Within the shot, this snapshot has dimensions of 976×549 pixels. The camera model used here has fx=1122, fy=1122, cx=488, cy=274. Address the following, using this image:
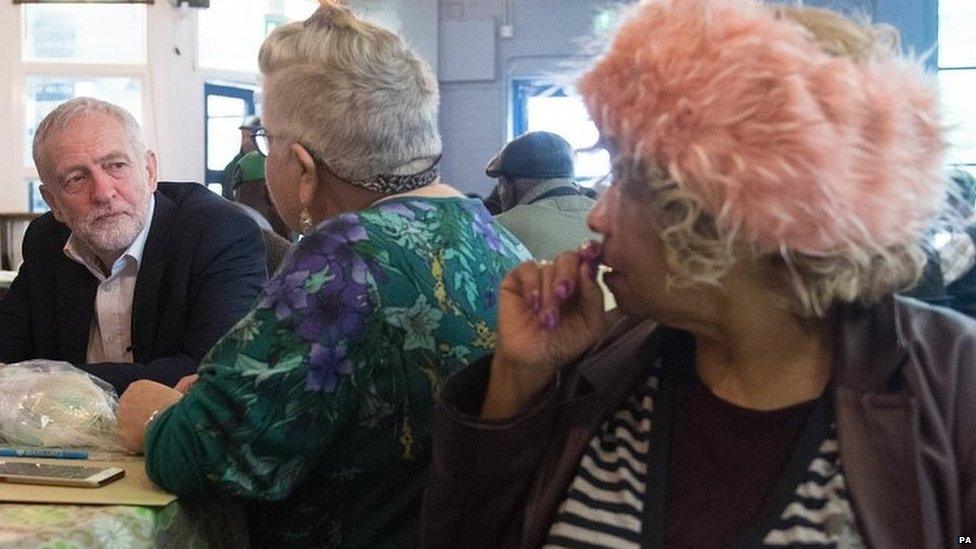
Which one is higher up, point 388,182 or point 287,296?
point 388,182

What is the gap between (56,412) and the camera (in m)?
1.68

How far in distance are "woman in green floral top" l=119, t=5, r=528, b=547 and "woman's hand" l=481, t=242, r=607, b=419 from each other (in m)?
0.24

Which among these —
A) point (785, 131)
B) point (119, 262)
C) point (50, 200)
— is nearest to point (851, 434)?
point (785, 131)

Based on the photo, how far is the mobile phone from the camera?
1.41 m

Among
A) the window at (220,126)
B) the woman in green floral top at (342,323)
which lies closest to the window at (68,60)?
the window at (220,126)

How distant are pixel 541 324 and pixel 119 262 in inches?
52.8

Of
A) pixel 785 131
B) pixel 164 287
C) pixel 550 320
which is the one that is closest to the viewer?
pixel 785 131

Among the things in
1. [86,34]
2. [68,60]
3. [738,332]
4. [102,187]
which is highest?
[86,34]

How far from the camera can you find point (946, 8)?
7711 mm

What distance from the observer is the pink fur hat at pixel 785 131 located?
1055 millimetres

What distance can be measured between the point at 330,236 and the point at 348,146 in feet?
0.70

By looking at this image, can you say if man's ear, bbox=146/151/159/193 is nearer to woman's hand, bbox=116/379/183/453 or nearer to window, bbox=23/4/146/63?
woman's hand, bbox=116/379/183/453

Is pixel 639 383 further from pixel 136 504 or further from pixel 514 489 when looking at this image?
pixel 136 504

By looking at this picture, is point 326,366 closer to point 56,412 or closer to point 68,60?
point 56,412
